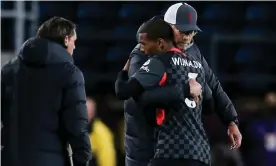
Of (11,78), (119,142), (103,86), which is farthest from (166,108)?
(103,86)

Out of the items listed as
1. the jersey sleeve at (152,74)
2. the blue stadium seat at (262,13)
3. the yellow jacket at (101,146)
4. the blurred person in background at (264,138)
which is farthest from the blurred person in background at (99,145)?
the blue stadium seat at (262,13)

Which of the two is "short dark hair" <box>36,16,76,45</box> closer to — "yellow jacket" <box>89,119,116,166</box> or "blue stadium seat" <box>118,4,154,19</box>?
"yellow jacket" <box>89,119,116,166</box>

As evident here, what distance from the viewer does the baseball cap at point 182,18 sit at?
5312 millimetres

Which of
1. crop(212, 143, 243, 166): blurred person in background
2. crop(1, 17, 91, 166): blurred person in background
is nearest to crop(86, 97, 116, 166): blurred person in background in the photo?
crop(212, 143, 243, 166): blurred person in background

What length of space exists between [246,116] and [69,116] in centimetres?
545

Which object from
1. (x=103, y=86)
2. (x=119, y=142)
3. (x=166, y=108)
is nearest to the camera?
(x=166, y=108)

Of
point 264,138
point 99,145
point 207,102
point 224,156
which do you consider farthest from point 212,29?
point 207,102

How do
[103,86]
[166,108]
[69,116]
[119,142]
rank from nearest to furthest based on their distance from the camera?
[166,108]
[69,116]
[119,142]
[103,86]

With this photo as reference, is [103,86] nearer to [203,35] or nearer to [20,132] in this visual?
[203,35]

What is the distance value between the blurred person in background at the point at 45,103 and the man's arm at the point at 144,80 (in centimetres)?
43

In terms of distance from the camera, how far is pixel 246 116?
10.8 metres

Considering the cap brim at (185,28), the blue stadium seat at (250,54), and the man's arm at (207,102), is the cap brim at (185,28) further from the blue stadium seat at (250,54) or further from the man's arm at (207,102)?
the blue stadium seat at (250,54)

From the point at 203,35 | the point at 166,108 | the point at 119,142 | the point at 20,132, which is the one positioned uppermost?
the point at 166,108

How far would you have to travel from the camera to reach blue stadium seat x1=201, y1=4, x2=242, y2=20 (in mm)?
12094
